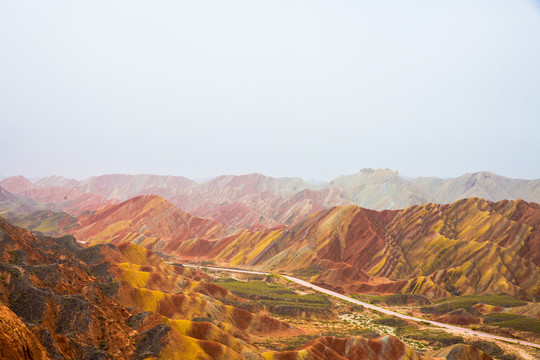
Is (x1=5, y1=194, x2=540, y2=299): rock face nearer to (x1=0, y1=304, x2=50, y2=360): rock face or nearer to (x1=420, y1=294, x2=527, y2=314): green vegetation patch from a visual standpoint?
(x1=420, y1=294, x2=527, y2=314): green vegetation patch

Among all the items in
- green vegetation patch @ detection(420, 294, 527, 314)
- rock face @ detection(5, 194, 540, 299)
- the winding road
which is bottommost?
the winding road

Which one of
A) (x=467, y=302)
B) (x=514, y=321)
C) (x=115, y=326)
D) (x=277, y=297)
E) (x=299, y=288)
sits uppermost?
(x=115, y=326)

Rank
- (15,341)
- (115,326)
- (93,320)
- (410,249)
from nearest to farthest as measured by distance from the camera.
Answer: (15,341) < (93,320) < (115,326) < (410,249)

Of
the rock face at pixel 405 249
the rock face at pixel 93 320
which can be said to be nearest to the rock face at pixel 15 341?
the rock face at pixel 93 320

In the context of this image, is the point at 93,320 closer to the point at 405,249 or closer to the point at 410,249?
the point at 410,249

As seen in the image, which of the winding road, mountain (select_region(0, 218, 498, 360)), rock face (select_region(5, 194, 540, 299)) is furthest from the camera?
rock face (select_region(5, 194, 540, 299))

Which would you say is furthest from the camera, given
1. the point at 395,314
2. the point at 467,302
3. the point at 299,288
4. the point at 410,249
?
the point at 410,249

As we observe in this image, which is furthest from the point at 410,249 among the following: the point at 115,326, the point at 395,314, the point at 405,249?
the point at 115,326

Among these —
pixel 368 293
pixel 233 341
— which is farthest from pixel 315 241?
pixel 233 341

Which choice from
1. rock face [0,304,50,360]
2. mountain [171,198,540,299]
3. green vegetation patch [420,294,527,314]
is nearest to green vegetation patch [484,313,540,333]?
green vegetation patch [420,294,527,314]
